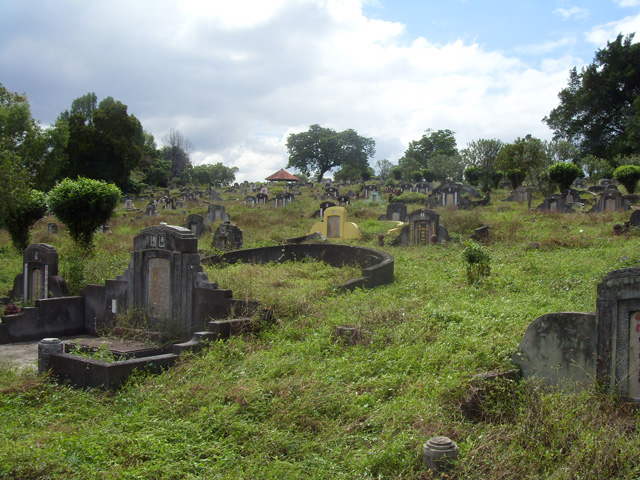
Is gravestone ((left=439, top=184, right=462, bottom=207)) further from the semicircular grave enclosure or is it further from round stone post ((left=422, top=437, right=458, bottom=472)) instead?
round stone post ((left=422, top=437, right=458, bottom=472))

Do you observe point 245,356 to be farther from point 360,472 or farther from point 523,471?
point 523,471

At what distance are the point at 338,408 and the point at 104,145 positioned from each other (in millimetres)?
40385

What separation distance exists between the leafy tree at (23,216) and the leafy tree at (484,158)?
29471mm

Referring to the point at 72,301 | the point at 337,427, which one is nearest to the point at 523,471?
the point at 337,427

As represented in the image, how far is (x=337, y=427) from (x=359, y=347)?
2116 millimetres

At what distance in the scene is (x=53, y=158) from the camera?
102ft

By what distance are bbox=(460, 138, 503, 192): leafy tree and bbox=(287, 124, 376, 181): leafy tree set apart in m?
31.0

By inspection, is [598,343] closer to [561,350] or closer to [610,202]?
[561,350]

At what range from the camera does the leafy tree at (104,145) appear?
4069 centimetres

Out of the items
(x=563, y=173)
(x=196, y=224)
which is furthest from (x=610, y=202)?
(x=196, y=224)

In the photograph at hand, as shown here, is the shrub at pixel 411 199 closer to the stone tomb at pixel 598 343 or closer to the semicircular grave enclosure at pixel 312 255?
the semicircular grave enclosure at pixel 312 255

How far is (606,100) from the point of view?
4381cm

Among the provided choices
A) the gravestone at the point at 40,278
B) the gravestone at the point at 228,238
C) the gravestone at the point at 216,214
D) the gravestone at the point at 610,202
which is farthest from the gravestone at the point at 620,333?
the gravestone at the point at 216,214

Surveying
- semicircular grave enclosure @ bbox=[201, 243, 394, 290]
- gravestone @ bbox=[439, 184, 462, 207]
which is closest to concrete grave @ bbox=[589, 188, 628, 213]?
gravestone @ bbox=[439, 184, 462, 207]
